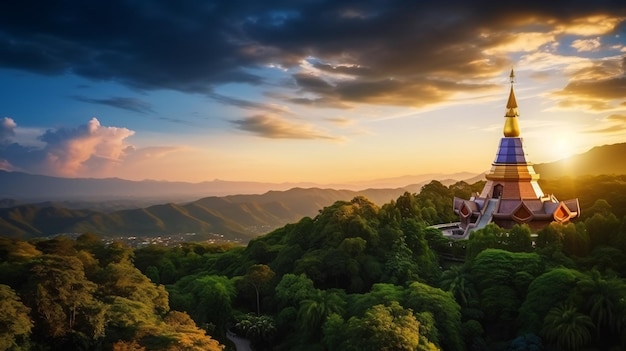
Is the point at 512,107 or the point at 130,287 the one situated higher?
the point at 512,107

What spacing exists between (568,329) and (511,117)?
80.3 feet

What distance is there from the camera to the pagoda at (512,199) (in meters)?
38.6

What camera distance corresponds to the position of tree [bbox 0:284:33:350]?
18.6 m

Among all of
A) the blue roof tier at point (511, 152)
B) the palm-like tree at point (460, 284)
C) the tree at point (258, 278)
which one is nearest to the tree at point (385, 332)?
the palm-like tree at point (460, 284)

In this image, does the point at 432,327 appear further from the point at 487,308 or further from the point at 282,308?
the point at 282,308

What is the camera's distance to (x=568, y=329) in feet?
76.0

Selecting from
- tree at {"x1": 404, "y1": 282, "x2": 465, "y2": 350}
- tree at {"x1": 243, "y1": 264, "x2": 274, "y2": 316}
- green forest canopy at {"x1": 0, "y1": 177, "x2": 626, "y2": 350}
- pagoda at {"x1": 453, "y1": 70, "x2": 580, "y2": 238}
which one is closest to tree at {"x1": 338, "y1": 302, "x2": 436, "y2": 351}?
green forest canopy at {"x1": 0, "y1": 177, "x2": 626, "y2": 350}

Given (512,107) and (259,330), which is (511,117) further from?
(259,330)

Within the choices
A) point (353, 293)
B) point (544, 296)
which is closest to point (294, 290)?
point (353, 293)

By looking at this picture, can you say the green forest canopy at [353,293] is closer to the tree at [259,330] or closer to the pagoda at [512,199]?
the tree at [259,330]

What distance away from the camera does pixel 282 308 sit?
31.7 m

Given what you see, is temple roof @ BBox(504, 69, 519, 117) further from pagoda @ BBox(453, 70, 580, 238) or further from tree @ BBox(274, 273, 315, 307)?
tree @ BBox(274, 273, 315, 307)

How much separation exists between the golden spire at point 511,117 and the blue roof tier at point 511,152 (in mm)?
792

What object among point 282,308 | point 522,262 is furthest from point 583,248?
point 282,308
